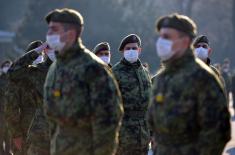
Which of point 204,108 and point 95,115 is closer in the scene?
point 204,108

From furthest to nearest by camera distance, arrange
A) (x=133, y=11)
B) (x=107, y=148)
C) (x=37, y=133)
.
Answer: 1. (x=133, y=11)
2. (x=37, y=133)
3. (x=107, y=148)

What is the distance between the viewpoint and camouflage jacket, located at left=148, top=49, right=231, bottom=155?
617 cm

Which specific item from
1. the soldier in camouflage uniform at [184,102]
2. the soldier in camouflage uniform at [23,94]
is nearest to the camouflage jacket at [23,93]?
the soldier in camouflage uniform at [23,94]

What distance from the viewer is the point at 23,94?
10.3 meters

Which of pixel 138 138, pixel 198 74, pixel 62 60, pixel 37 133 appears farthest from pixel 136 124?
pixel 198 74

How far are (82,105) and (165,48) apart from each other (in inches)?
34.8

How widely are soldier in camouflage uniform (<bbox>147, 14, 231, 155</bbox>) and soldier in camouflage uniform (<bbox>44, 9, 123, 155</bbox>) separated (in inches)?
15.2

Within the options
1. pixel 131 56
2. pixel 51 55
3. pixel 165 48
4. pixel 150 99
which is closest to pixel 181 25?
pixel 165 48

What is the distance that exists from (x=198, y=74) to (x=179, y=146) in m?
0.62

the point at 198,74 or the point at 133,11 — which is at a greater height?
the point at 133,11

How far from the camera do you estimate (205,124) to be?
6.16 meters

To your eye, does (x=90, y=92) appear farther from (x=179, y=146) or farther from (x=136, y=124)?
(x=136, y=124)

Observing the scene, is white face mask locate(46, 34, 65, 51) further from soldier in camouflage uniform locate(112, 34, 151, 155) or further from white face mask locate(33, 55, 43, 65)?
white face mask locate(33, 55, 43, 65)

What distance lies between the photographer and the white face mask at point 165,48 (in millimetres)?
6570
